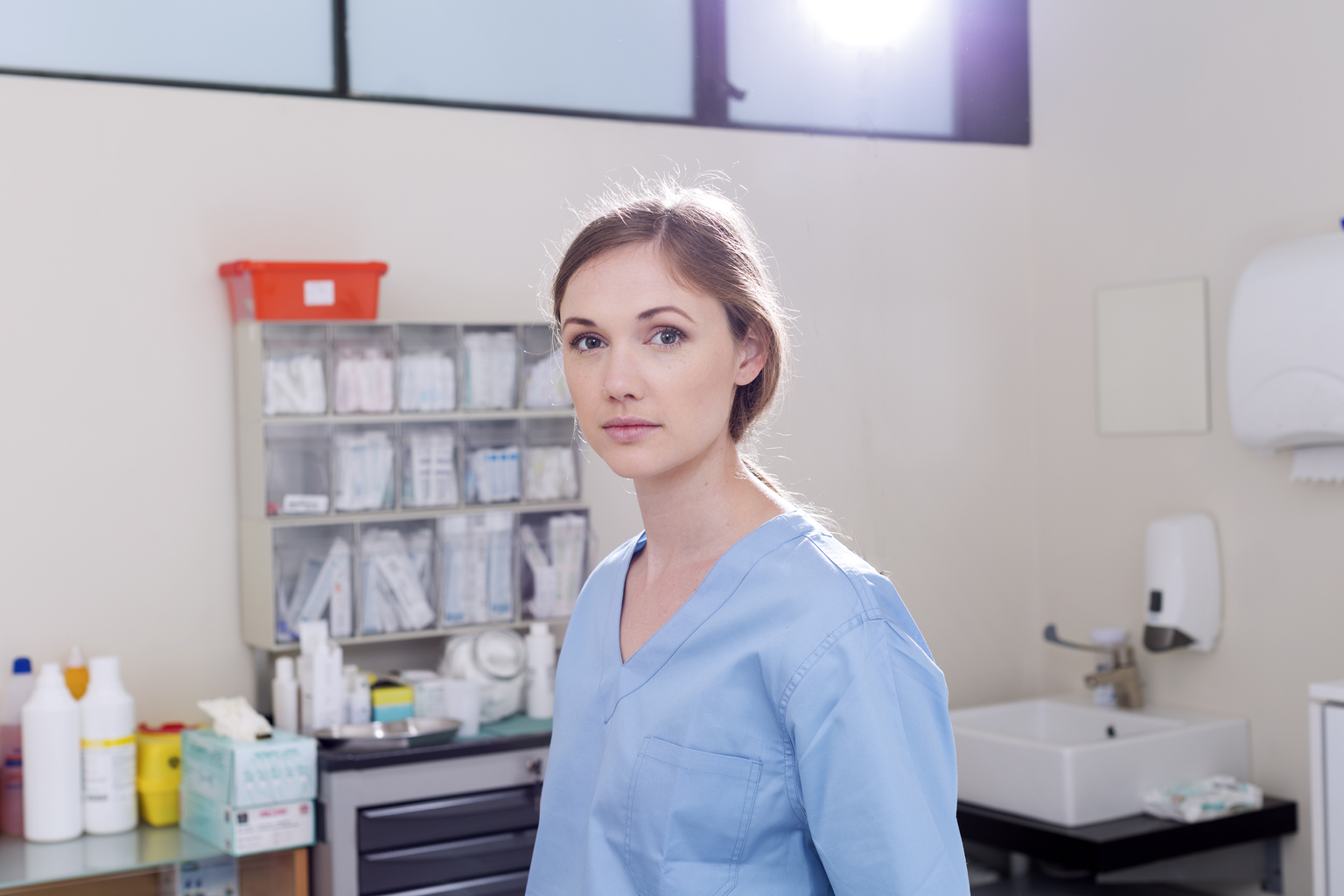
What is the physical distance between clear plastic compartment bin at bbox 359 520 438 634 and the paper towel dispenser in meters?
1.85

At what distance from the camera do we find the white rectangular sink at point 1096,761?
291 cm

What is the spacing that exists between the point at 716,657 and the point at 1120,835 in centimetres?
211

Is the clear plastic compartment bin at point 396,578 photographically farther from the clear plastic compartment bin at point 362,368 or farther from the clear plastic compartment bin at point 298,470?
the clear plastic compartment bin at point 362,368

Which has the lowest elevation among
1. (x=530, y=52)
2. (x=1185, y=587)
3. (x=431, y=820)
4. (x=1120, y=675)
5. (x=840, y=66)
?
(x=431, y=820)

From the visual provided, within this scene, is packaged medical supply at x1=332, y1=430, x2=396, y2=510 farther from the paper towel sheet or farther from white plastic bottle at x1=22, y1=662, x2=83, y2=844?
the paper towel sheet

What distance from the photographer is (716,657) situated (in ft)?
3.53

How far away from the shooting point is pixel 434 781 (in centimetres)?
261

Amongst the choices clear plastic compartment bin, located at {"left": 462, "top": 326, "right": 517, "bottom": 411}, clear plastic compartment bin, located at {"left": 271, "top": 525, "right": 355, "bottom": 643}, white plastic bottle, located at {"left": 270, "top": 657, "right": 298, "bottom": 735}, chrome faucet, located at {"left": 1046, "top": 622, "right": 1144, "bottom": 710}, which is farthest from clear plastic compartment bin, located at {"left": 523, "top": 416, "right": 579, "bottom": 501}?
chrome faucet, located at {"left": 1046, "top": 622, "right": 1144, "bottom": 710}

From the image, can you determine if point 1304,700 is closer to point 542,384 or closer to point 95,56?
point 542,384

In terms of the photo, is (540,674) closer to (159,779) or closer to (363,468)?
(363,468)

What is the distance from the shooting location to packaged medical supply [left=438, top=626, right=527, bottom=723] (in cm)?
290

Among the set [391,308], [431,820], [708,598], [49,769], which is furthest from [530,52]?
[708,598]

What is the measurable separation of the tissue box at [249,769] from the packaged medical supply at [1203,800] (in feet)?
6.06

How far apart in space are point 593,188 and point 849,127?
0.65 meters
